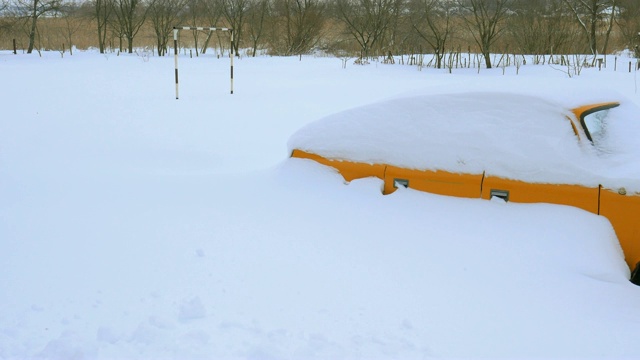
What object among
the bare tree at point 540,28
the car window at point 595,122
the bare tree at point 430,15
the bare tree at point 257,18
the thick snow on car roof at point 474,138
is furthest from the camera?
the bare tree at point 257,18

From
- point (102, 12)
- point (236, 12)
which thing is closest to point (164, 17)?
point (102, 12)

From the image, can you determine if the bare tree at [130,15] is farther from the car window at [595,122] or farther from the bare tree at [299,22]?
the car window at [595,122]

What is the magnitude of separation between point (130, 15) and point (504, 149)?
34680 mm

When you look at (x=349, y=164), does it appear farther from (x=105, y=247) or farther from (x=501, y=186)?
(x=105, y=247)

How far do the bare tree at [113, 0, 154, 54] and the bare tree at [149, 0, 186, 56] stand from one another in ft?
2.28

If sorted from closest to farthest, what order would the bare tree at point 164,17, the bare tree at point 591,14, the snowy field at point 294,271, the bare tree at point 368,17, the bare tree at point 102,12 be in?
the snowy field at point 294,271
the bare tree at point 591,14
the bare tree at point 368,17
the bare tree at point 164,17
the bare tree at point 102,12

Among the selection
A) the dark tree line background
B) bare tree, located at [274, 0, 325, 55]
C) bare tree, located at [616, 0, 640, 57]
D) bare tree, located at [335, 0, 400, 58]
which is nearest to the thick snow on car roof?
the dark tree line background

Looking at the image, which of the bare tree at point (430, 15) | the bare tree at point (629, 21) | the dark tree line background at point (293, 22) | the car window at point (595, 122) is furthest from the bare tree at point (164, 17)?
the car window at point (595, 122)

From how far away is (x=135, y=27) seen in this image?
120 ft

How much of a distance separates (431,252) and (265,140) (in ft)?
20.5

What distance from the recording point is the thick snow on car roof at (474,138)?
4.28m

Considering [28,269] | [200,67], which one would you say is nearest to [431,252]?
[28,269]

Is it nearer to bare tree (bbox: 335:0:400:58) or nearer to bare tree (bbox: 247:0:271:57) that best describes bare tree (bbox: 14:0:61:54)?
bare tree (bbox: 247:0:271:57)

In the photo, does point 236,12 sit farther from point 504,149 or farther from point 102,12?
point 504,149
